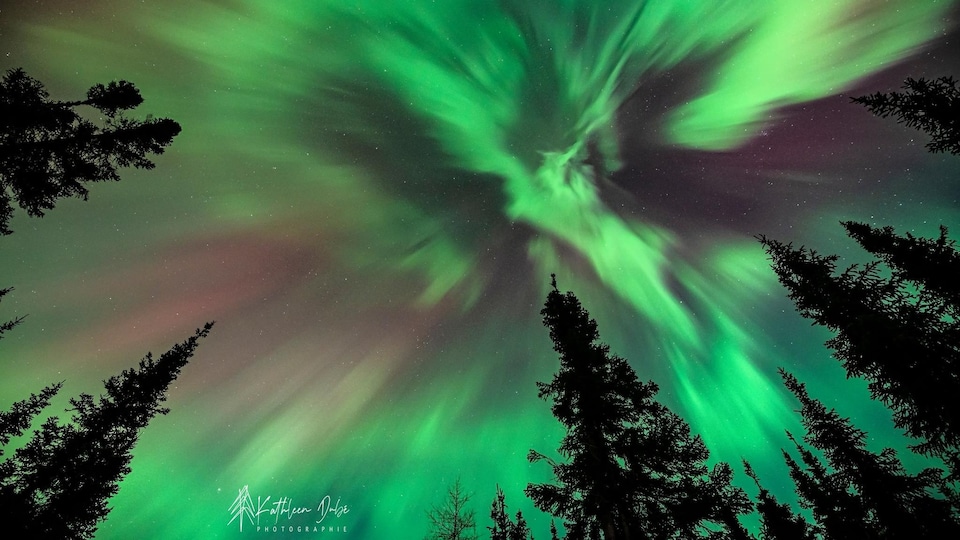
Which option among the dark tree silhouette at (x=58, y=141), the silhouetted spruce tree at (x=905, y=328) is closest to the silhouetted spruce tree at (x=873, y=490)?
the silhouetted spruce tree at (x=905, y=328)

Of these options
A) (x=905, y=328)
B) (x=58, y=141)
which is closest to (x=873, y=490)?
(x=905, y=328)

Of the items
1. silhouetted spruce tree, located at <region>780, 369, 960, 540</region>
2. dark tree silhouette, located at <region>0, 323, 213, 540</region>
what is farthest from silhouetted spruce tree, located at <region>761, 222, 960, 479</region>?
dark tree silhouette, located at <region>0, 323, 213, 540</region>

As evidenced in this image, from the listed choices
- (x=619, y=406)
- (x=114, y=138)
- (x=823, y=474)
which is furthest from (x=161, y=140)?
(x=823, y=474)

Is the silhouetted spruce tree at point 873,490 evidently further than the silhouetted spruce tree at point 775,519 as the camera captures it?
No

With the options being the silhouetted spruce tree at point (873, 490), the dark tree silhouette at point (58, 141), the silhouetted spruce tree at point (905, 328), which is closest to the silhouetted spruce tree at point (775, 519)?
the silhouetted spruce tree at point (873, 490)

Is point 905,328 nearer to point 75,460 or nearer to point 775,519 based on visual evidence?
point 775,519

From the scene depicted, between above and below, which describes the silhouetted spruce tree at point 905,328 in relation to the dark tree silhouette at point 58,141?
below

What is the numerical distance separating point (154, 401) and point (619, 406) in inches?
928

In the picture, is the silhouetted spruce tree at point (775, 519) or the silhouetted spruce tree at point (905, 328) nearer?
the silhouetted spruce tree at point (905, 328)

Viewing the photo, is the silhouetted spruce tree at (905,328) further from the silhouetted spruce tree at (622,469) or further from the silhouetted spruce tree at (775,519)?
the silhouetted spruce tree at (775,519)

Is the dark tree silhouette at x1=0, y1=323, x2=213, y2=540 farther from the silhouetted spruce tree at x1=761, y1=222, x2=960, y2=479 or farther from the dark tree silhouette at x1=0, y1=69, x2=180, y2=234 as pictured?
the silhouetted spruce tree at x1=761, y1=222, x2=960, y2=479

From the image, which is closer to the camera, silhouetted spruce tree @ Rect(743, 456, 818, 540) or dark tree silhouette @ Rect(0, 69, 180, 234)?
dark tree silhouette @ Rect(0, 69, 180, 234)

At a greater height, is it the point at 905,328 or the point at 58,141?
the point at 58,141

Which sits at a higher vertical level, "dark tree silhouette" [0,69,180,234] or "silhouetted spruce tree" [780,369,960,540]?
"dark tree silhouette" [0,69,180,234]
